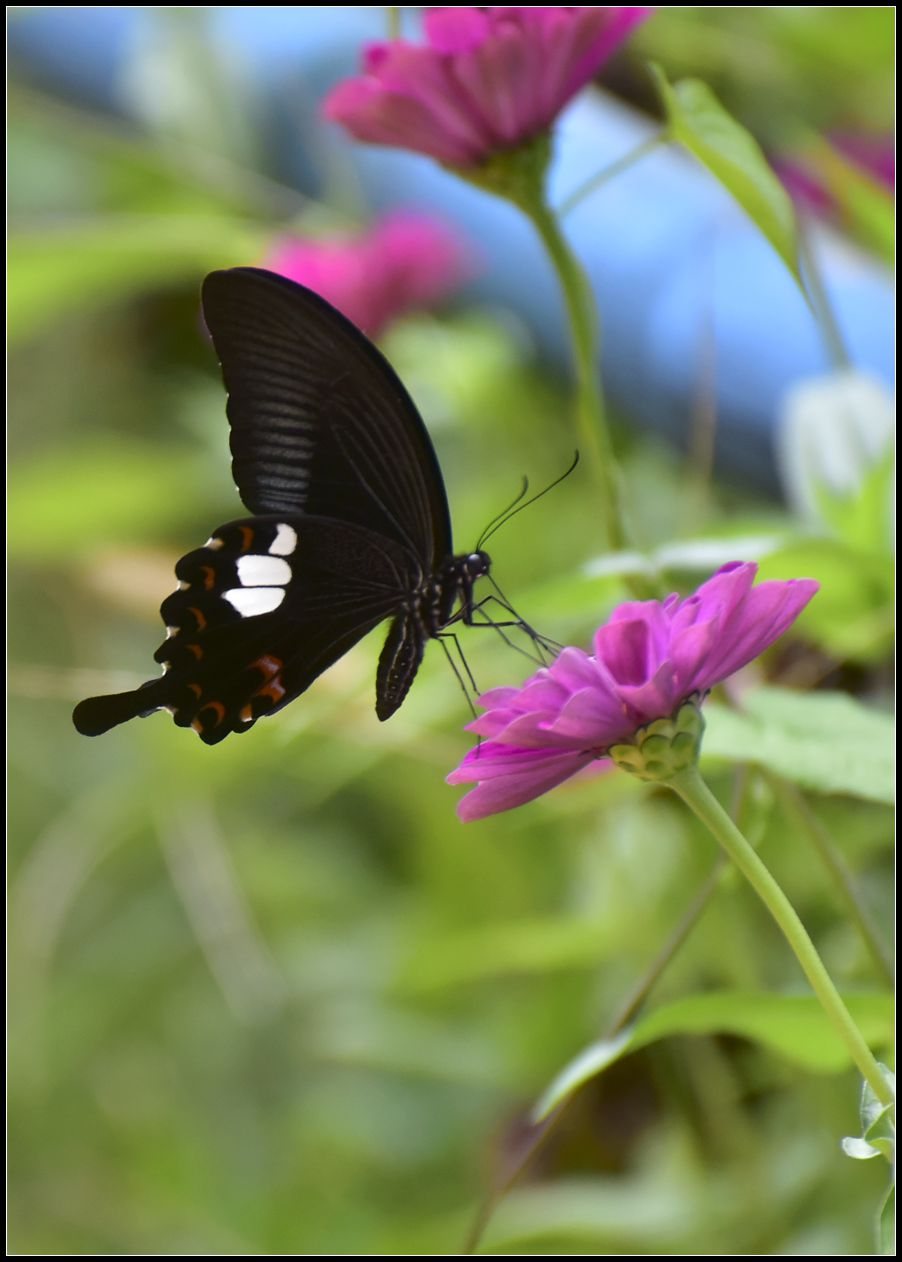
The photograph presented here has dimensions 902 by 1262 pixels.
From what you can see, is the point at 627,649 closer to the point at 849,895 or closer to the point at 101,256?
the point at 849,895

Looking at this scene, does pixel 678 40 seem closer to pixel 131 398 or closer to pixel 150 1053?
pixel 131 398

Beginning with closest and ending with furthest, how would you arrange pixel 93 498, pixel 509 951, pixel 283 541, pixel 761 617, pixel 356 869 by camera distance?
pixel 761 617, pixel 283 541, pixel 509 951, pixel 93 498, pixel 356 869

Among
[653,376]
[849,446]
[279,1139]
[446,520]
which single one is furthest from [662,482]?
[279,1139]

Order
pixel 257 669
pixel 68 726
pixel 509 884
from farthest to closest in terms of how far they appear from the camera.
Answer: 1. pixel 68 726
2. pixel 509 884
3. pixel 257 669

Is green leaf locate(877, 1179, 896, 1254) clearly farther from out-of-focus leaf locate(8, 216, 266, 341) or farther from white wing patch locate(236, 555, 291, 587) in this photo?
out-of-focus leaf locate(8, 216, 266, 341)

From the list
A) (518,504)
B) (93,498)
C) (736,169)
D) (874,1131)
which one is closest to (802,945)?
(874,1131)

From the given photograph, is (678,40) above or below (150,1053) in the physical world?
above

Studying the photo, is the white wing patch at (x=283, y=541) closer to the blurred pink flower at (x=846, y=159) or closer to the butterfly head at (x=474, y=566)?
the butterfly head at (x=474, y=566)
